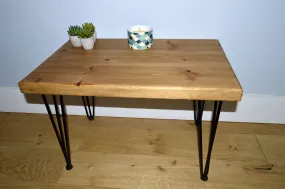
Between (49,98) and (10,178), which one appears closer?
(10,178)

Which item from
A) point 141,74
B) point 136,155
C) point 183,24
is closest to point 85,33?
point 141,74

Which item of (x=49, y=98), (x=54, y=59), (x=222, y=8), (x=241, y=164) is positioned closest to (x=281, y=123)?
(x=241, y=164)

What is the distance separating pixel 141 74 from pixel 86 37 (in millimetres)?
360

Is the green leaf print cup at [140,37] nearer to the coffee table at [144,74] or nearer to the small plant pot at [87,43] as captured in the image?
the coffee table at [144,74]

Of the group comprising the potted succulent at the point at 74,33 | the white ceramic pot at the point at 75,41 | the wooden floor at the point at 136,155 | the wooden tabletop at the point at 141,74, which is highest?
the potted succulent at the point at 74,33

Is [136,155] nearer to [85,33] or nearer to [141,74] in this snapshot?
[141,74]

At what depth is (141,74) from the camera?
0.76 meters

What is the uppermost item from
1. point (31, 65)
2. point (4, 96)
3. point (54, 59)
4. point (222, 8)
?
point (222, 8)

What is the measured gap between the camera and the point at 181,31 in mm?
→ 1062

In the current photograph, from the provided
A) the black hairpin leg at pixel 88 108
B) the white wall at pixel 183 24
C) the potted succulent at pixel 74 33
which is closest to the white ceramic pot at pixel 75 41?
the potted succulent at pixel 74 33

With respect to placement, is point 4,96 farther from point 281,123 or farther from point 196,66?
point 281,123

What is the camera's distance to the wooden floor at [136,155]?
3.24 ft

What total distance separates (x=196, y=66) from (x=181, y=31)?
1.09 feet

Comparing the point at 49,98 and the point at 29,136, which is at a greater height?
the point at 49,98
